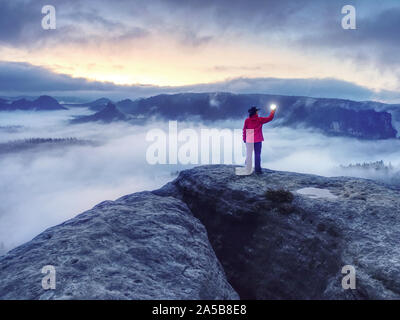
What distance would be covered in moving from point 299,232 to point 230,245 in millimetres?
3976

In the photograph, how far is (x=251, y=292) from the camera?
15.5 metres

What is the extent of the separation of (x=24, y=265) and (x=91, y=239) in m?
2.46

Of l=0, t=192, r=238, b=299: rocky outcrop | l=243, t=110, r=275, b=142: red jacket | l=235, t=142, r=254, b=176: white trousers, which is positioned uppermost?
l=243, t=110, r=275, b=142: red jacket

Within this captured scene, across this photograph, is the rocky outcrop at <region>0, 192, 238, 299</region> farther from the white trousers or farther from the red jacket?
the red jacket

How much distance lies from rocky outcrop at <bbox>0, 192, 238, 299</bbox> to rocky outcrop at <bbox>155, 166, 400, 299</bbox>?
2.33 meters

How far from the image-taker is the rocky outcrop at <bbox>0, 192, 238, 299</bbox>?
10.0 meters

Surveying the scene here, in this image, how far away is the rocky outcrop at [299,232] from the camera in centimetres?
1223

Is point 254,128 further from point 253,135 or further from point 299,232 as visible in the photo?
point 299,232

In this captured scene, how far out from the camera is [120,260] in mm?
11648

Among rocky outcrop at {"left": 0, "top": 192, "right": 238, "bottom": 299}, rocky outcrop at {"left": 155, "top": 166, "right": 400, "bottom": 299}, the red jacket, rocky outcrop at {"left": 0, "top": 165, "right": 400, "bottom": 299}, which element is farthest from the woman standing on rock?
rocky outcrop at {"left": 0, "top": 192, "right": 238, "bottom": 299}

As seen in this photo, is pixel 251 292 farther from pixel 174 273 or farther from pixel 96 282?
pixel 96 282

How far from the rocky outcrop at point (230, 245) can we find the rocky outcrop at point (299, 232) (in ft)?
0.15
